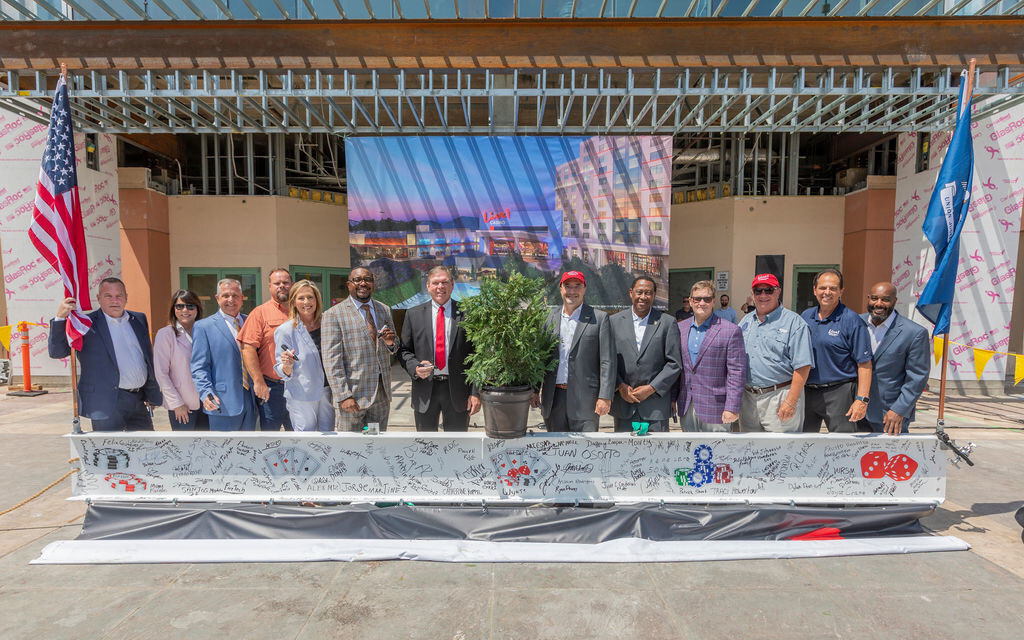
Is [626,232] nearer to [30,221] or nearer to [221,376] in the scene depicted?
[221,376]

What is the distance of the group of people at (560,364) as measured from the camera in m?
4.05

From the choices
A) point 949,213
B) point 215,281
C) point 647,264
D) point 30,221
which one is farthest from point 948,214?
point 30,221

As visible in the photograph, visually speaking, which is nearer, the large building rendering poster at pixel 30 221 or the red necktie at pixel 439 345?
the red necktie at pixel 439 345

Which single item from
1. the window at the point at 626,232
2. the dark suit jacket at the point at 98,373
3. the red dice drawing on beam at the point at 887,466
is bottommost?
the red dice drawing on beam at the point at 887,466

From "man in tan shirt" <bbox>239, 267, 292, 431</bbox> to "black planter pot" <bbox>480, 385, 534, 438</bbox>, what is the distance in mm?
2045

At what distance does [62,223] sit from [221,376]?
179cm

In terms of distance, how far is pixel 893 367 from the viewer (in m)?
4.16

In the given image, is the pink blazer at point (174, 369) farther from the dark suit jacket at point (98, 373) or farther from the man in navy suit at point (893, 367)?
the man in navy suit at point (893, 367)

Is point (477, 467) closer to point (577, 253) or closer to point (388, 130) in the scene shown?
point (388, 130)

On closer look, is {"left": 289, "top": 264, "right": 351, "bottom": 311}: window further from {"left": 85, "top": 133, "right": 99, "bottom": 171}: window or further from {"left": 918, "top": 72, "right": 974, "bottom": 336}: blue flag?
{"left": 918, "top": 72, "right": 974, "bottom": 336}: blue flag

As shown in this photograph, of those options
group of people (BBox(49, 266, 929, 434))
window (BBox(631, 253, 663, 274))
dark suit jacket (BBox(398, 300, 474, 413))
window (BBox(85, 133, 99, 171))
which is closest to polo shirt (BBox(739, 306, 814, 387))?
group of people (BBox(49, 266, 929, 434))

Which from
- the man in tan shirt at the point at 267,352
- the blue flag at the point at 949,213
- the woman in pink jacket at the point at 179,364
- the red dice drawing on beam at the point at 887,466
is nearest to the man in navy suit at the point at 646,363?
the red dice drawing on beam at the point at 887,466

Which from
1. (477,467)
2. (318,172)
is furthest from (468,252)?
(477,467)

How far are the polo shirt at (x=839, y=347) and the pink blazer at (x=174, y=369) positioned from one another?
5445 millimetres
